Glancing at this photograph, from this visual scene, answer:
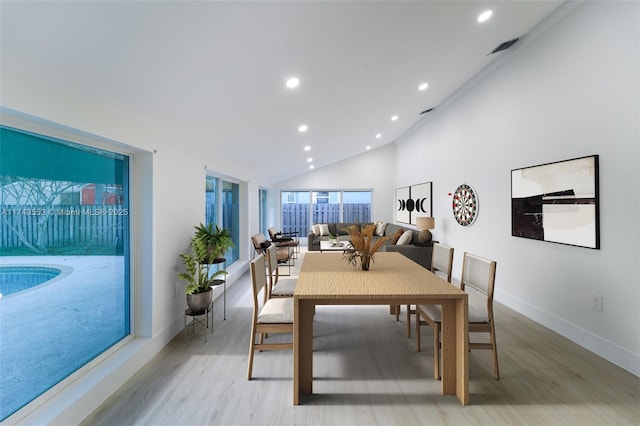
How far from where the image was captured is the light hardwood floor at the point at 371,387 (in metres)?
1.76

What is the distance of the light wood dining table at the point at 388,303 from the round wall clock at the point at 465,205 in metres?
2.94

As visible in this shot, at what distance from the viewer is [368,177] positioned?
30.8ft

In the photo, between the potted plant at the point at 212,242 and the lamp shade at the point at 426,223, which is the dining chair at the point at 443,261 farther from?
the lamp shade at the point at 426,223

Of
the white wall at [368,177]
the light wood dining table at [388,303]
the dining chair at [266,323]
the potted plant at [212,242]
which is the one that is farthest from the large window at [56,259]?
the white wall at [368,177]

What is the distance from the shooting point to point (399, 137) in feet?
28.1

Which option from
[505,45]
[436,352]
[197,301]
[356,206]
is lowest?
[436,352]

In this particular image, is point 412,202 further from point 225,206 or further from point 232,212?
point 225,206

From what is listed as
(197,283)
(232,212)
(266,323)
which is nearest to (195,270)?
(197,283)

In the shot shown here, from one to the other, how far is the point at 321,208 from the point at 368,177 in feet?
6.26

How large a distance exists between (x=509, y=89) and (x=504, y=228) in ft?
6.15

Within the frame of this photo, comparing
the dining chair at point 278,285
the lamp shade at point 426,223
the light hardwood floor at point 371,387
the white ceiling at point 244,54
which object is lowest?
the light hardwood floor at point 371,387

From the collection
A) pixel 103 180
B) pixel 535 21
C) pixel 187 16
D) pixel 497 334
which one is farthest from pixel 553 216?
pixel 103 180

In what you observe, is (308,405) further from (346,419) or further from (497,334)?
(497,334)

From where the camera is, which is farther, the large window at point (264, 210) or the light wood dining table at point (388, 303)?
the large window at point (264, 210)
